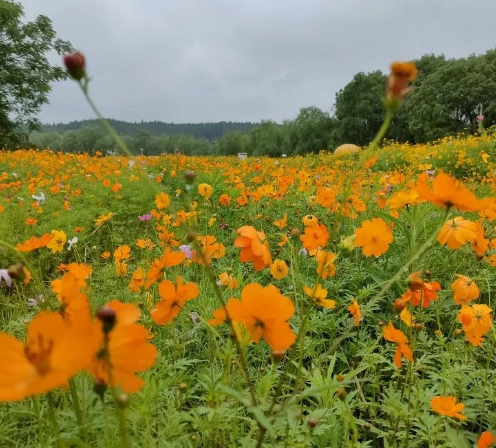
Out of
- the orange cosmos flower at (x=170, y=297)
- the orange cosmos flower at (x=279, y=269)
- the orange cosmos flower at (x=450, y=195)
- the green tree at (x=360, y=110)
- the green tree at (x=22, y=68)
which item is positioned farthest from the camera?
the green tree at (x=360, y=110)

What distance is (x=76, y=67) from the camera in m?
0.56

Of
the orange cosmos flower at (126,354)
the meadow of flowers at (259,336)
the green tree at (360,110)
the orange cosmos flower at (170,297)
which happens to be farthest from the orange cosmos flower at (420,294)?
the green tree at (360,110)

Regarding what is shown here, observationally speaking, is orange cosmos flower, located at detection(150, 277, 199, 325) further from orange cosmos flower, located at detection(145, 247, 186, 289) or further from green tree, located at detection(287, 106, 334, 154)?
green tree, located at detection(287, 106, 334, 154)

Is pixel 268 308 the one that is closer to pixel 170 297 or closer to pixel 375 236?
pixel 170 297

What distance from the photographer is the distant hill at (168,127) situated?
79963 millimetres

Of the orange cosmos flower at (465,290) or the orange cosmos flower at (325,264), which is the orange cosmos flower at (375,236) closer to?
the orange cosmos flower at (325,264)

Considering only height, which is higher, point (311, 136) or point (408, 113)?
point (408, 113)

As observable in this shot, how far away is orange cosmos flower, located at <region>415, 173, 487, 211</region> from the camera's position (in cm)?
62

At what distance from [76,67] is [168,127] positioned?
104 meters

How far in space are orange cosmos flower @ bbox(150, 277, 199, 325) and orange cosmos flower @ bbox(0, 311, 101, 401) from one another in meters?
0.32

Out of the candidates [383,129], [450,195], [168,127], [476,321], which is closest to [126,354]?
[383,129]

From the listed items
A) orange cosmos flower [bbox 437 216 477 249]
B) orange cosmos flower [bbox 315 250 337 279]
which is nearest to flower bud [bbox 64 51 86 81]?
orange cosmos flower [bbox 315 250 337 279]

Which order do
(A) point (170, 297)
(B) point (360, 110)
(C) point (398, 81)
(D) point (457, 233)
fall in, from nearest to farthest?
(C) point (398, 81)
(A) point (170, 297)
(D) point (457, 233)
(B) point (360, 110)

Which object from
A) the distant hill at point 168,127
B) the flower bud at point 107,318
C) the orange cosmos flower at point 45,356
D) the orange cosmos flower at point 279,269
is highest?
the distant hill at point 168,127
